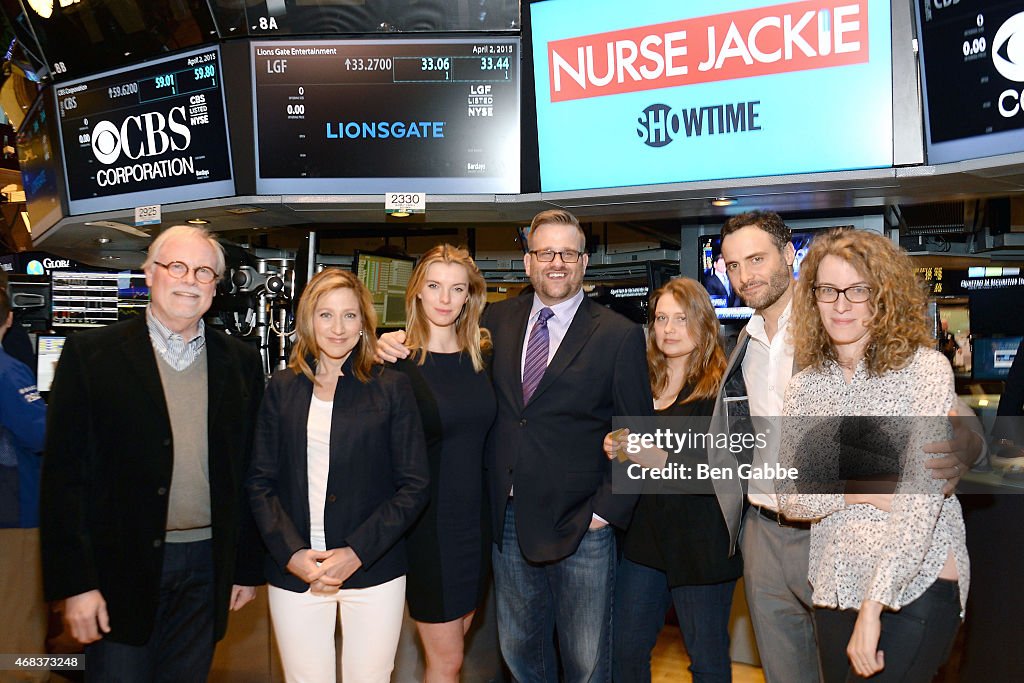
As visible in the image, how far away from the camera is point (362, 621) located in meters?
2.30

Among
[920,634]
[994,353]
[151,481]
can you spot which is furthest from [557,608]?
[994,353]

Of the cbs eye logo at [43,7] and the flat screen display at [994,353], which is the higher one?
the cbs eye logo at [43,7]

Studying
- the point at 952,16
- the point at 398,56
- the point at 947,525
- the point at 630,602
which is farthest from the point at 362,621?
the point at 952,16

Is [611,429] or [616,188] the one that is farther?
[616,188]

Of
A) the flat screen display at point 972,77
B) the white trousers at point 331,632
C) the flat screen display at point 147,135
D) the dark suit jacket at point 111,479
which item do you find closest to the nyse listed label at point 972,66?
the flat screen display at point 972,77

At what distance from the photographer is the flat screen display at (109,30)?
393cm

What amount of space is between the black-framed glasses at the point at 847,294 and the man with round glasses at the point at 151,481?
5.49ft

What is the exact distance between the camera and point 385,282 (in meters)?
4.43

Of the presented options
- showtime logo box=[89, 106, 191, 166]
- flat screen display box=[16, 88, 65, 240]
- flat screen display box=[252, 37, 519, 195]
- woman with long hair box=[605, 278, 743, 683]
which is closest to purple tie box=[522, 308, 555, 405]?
woman with long hair box=[605, 278, 743, 683]

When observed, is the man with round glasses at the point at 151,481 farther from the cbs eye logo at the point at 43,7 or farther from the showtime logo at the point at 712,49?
the cbs eye logo at the point at 43,7

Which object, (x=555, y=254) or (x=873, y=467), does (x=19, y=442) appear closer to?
(x=555, y=254)

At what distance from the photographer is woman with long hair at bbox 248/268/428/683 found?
225 centimetres

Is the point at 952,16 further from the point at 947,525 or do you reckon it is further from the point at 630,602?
the point at 630,602

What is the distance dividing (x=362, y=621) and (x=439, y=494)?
452 millimetres
